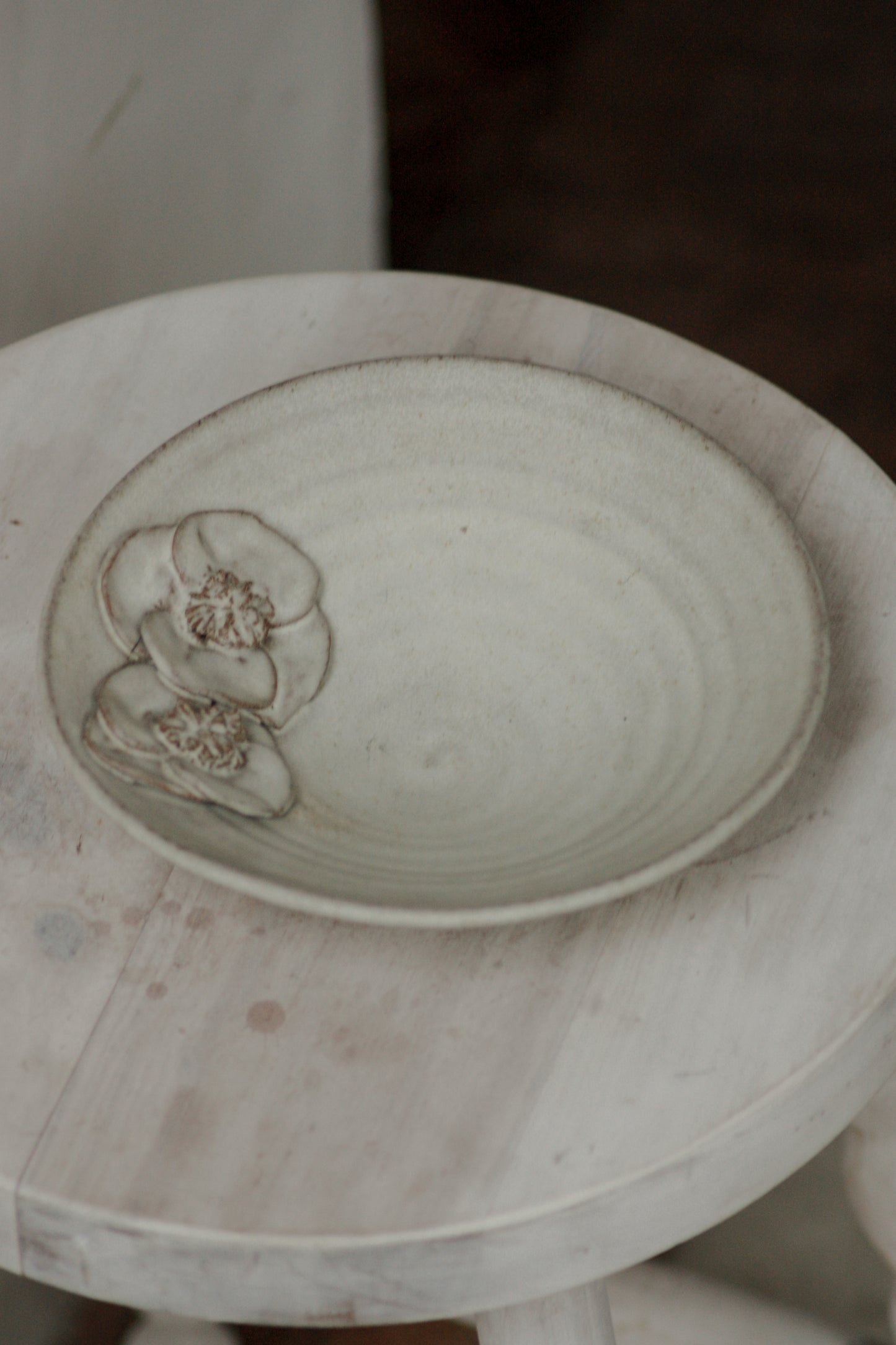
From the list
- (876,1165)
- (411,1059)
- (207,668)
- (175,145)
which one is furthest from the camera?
(175,145)

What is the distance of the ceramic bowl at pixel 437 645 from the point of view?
0.55m

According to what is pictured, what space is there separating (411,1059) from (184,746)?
16cm

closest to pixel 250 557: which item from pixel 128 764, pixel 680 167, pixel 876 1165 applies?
pixel 128 764

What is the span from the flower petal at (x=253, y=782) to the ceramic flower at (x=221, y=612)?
1.0 inches

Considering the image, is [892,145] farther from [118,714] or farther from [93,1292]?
[93,1292]

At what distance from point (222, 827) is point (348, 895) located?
0.23 feet

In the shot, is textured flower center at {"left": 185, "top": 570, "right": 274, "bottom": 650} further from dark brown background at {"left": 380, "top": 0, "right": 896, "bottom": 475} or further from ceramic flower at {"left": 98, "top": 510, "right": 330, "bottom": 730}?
dark brown background at {"left": 380, "top": 0, "right": 896, "bottom": 475}

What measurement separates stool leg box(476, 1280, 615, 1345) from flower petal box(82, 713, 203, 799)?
0.27 metres

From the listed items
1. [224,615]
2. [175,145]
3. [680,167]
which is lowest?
[224,615]

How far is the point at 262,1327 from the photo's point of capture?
1.09 m

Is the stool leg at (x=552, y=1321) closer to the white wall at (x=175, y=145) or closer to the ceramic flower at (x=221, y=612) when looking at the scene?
the ceramic flower at (x=221, y=612)

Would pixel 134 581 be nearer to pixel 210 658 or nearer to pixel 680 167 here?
pixel 210 658

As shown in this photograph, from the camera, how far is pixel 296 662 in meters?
0.66

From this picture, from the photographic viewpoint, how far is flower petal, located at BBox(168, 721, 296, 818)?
22.4 inches
